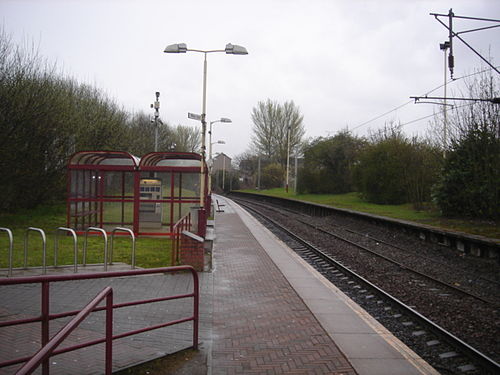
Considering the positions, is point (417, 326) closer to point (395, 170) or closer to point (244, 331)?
point (244, 331)

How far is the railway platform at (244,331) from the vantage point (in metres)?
4.71

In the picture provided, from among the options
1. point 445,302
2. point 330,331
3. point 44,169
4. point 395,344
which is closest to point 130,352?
point 330,331

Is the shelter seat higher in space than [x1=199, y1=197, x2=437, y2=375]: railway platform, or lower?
higher

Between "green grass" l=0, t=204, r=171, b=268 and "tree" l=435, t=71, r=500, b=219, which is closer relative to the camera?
"green grass" l=0, t=204, r=171, b=268

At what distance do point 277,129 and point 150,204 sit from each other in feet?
182

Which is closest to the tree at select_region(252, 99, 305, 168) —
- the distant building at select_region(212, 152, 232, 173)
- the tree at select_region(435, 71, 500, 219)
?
the distant building at select_region(212, 152, 232, 173)

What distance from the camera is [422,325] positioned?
6855mm

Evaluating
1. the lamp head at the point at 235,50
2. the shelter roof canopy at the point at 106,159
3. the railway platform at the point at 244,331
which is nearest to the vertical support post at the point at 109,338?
the railway platform at the point at 244,331

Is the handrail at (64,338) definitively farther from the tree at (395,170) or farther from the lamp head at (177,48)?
the tree at (395,170)

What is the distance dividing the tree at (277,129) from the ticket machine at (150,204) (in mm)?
52881

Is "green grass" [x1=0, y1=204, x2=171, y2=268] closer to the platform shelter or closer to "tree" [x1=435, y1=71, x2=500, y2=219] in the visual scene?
the platform shelter

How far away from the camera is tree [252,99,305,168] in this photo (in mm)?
68812

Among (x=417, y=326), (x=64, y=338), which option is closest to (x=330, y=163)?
(x=417, y=326)

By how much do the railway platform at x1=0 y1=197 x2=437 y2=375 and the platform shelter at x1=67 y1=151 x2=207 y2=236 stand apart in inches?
275
